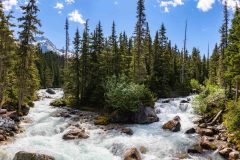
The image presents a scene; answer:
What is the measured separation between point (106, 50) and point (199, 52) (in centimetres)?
5762

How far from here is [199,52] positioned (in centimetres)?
10269

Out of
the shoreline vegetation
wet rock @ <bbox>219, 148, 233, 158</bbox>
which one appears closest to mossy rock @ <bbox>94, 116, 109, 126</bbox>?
the shoreline vegetation

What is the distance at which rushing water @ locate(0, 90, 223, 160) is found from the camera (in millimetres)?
25859

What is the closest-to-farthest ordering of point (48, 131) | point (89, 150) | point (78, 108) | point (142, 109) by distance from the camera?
point (89, 150) → point (48, 131) → point (142, 109) → point (78, 108)

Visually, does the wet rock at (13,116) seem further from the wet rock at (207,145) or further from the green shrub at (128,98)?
the wet rock at (207,145)

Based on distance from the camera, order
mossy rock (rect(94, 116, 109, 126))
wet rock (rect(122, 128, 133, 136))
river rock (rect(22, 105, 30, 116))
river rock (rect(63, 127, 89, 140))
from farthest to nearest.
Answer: river rock (rect(22, 105, 30, 116)) < mossy rock (rect(94, 116, 109, 126)) < wet rock (rect(122, 128, 133, 136)) < river rock (rect(63, 127, 89, 140))

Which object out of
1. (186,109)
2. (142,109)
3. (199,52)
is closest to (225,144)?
(142,109)

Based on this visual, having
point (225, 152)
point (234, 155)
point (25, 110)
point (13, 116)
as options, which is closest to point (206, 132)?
point (225, 152)

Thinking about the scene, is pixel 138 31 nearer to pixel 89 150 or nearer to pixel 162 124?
pixel 162 124

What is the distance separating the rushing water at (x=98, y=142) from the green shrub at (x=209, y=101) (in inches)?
71.4

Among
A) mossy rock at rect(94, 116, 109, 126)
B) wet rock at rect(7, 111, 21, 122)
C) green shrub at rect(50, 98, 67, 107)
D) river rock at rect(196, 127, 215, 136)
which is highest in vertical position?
green shrub at rect(50, 98, 67, 107)

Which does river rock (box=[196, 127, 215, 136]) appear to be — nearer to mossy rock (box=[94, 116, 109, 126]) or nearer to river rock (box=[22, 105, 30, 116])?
mossy rock (box=[94, 116, 109, 126])

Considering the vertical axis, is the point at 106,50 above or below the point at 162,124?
above

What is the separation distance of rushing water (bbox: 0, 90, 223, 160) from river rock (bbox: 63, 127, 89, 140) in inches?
22.3
